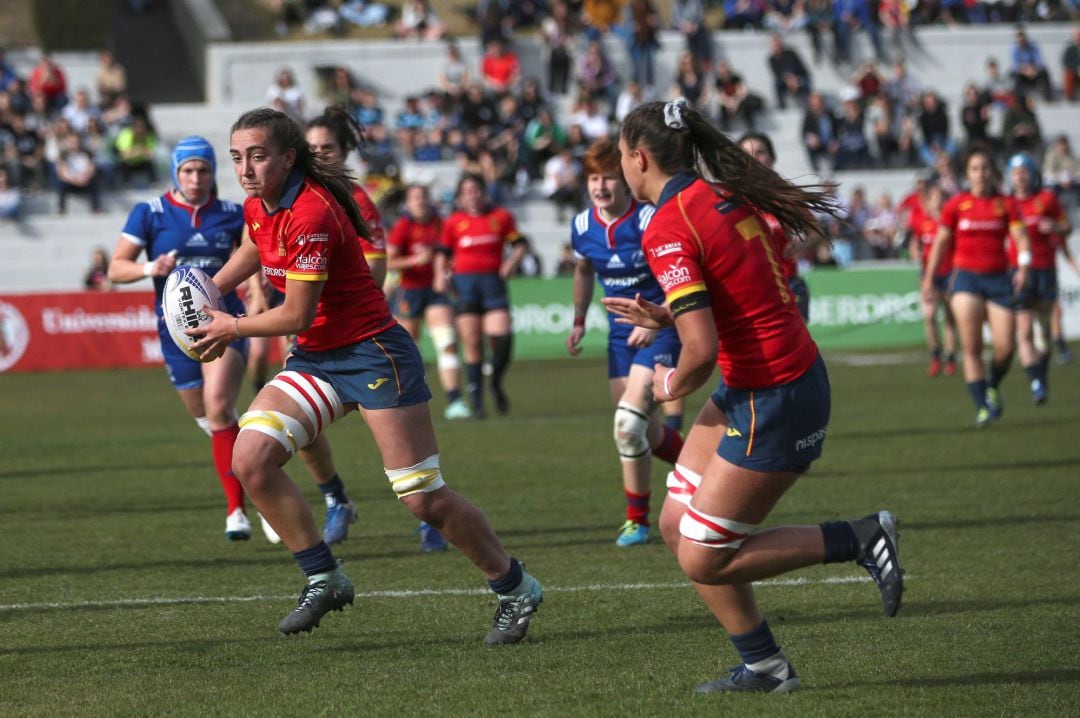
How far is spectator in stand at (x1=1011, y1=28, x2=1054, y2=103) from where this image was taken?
3350cm

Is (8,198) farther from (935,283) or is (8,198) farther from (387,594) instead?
(387,594)

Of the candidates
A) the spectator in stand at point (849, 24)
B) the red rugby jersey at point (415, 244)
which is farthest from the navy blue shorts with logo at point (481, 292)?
the spectator in stand at point (849, 24)

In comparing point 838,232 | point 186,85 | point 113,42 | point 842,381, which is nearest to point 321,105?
point 186,85

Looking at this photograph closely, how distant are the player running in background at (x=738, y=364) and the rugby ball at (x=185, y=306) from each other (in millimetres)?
1716

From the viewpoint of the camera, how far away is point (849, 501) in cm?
999

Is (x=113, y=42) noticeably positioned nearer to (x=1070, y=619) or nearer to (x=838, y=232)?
(x=838, y=232)

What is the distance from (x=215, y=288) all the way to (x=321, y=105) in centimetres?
2613

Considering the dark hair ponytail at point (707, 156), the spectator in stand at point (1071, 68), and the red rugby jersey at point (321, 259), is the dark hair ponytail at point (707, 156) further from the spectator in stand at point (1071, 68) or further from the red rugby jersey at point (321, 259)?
the spectator in stand at point (1071, 68)

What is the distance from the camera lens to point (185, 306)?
19.8 feet

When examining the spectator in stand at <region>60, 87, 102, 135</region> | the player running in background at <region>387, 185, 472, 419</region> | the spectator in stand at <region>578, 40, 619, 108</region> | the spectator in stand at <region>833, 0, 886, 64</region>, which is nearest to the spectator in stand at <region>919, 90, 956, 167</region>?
the spectator in stand at <region>833, 0, 886, 64</region>

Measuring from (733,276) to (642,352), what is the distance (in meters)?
3.81

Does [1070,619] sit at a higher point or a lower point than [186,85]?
lower

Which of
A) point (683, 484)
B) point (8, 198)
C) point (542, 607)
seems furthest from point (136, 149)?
point (683, 484)

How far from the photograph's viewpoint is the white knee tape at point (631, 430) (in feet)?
28.3
